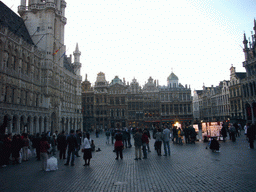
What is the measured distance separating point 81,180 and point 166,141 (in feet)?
21.8

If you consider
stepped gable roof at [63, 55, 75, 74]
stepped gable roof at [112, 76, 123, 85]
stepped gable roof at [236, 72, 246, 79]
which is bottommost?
stepped gable roof at [236, 72, 246, 79]

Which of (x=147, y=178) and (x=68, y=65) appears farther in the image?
(x=68, y=65)

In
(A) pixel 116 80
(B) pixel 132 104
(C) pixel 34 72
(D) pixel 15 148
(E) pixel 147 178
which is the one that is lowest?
(E) pixel 147 178

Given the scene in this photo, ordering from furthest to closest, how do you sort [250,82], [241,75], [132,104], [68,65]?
1. [132,104]
2. [241,75]
3. [68,65]
4. [250,82]

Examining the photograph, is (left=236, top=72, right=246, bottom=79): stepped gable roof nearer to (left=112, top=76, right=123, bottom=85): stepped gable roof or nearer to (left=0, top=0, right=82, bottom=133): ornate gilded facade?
(left=112, top=76, right=123, bottom=85): stepped gable roof

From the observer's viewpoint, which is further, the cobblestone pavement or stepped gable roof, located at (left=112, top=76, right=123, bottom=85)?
stepped gable roof, located at (left=112, top=76, right=123, bottom=85)

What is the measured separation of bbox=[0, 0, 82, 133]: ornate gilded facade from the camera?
84.9 ft

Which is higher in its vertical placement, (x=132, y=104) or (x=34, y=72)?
(x=34, y=72)

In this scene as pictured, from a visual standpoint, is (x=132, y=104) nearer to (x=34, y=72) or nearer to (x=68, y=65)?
(x=68, y=65)

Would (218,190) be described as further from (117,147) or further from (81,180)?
(117,147)

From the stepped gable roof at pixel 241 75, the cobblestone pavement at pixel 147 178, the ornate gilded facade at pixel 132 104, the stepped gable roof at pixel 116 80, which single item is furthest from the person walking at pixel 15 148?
the stepped gable roof at pixel 116 80

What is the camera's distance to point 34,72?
1320 inches

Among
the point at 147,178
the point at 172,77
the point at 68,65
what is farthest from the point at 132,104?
the point at 147,178

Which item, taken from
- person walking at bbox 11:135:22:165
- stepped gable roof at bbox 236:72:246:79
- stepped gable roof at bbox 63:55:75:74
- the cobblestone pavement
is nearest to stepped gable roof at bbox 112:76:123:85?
stepped gable roof at bbox 63:55:75:74
